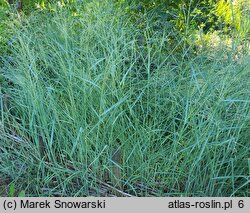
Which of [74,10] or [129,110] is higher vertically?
[74,10]

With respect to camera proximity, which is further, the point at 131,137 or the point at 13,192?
the point at 131,137

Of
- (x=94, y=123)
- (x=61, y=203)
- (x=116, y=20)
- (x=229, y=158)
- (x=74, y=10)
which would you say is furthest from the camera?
(x=74, y=10)

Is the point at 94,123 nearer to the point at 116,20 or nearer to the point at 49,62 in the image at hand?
the point at 49,62

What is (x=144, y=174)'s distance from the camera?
231 cm

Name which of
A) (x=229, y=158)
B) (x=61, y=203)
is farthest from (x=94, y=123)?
(x=229, y=158)

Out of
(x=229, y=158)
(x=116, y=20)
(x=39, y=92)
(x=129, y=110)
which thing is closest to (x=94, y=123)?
(x=129, y=110)

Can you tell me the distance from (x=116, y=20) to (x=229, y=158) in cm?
156

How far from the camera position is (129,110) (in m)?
2.55

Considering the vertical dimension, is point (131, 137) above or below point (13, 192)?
above

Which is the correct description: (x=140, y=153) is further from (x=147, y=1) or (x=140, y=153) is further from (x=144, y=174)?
(x=147, y=1)

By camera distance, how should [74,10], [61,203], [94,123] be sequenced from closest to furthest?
[61,203] → [94,123] → [74,10]

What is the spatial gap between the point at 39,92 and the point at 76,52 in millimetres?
642

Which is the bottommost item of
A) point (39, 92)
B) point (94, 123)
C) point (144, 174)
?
point (144, 174)

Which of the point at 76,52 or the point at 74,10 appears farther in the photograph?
the point at 74,10
